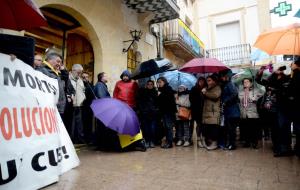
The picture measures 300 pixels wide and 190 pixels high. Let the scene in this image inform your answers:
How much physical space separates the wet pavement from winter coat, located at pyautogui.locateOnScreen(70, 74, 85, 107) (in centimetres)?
120

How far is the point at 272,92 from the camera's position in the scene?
535cm

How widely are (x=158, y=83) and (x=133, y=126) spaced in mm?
1761

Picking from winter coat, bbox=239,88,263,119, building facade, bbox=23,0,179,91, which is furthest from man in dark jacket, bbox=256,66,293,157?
building facade, bbox=23,0,179,91

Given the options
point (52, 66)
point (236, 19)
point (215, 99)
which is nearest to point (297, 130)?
point (215, 99)

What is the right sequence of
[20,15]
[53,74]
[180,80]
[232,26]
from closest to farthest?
[20,15] < [53,74] < [180,80] < [232,26]

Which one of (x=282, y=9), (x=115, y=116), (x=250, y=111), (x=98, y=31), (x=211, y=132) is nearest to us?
(x=115, y=116)

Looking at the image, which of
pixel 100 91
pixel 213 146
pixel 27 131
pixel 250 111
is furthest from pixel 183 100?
pixel 27 131

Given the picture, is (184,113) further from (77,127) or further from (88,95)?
(77,127)

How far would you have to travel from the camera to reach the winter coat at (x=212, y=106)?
5.90m

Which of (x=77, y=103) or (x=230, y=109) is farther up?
(x=77, y=103)

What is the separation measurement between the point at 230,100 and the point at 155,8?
5537 mm

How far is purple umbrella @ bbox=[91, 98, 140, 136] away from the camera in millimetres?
4809

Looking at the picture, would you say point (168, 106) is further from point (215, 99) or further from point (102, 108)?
point (102, 108)

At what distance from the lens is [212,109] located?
19.5 feet
